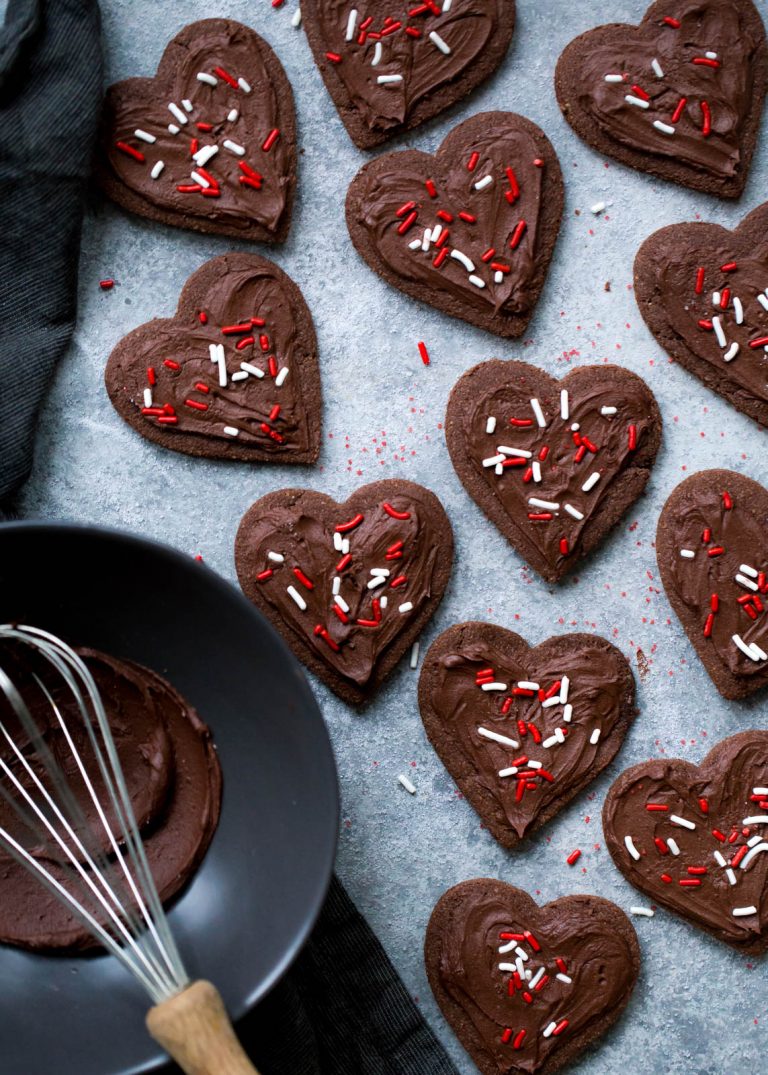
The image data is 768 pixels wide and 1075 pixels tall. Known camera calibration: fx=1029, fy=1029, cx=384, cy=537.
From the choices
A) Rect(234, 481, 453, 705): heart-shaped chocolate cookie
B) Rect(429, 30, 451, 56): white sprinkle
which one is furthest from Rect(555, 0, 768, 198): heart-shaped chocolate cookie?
Rect(234, 481, 453, 705): heart-shaped chocolate cookie

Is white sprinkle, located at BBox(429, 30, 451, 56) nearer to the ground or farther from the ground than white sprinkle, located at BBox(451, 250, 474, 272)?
farther from the ground

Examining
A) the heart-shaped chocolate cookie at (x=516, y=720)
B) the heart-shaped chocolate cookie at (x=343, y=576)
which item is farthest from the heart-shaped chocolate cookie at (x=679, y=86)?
the heart-shaped chocolate cookie at (x=516, y=720)

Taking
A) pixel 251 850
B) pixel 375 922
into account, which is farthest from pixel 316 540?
pixel 375 922

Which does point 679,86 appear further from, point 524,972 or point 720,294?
point 524,972

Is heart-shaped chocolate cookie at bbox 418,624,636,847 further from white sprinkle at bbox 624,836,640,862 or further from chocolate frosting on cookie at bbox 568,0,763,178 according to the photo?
chocolate frosting on cookie at bbox 568,0,763,178

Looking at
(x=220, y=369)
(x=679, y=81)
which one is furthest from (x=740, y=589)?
(x=220, y=369)

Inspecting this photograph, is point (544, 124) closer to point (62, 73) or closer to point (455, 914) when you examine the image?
point (62, 73)
